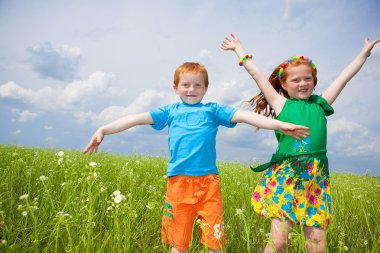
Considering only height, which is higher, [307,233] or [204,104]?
[204,104]

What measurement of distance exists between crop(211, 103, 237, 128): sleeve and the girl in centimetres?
46

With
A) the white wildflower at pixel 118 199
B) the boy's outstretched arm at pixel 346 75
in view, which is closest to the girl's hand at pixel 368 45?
the boy's outstretched arm at pixel 346 75

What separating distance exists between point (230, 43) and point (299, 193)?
73.8 inches

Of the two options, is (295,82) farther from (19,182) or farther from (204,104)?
(19,182)

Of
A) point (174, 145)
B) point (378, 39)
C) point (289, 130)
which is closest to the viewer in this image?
point (289, 130)

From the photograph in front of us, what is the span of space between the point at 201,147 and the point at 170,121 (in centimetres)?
56

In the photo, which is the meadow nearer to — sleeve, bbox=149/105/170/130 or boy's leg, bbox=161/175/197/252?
boy's leg, bbox=161/175/197/252

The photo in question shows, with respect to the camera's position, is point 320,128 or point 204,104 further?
point 204,104

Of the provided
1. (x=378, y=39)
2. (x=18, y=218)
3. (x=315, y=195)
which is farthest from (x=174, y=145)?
(x=378, y=39)

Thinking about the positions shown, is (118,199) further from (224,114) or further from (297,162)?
(297,162)

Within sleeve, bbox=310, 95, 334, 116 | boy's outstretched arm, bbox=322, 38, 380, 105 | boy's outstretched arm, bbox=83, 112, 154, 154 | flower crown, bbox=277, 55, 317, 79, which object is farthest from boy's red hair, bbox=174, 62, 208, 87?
boy's outstretched arm, bbox=322, 38, 380, 105

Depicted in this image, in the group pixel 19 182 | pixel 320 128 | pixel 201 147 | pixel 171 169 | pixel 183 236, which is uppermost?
pixel 320 128

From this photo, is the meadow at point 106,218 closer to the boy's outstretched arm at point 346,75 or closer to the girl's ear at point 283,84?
the boy's outstretched arm at point 346,75

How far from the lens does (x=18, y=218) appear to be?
11.3ft
